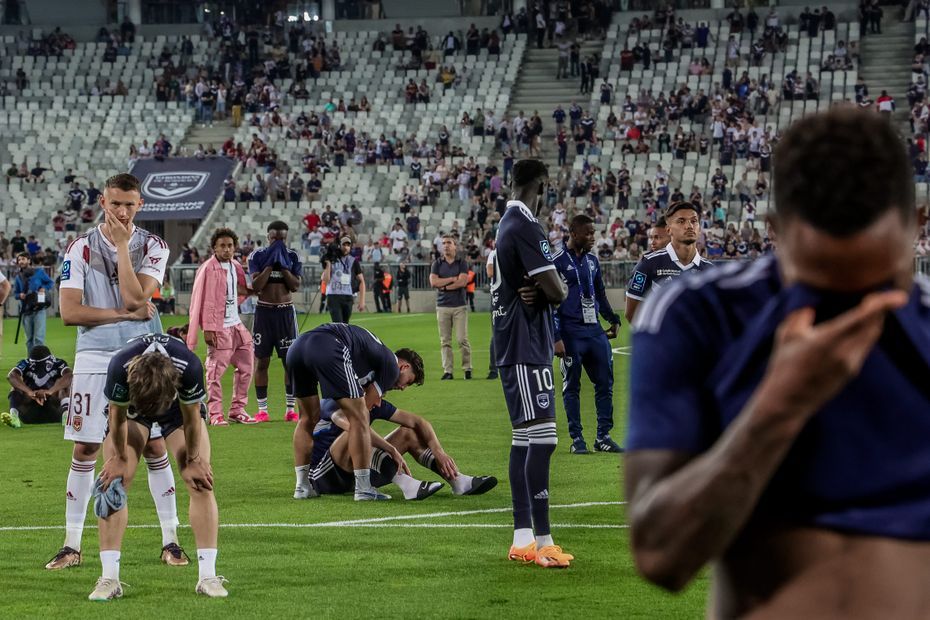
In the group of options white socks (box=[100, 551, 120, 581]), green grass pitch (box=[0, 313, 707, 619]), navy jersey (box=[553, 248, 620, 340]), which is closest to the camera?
green grass pitch (box=[0, 313, 707, 619])

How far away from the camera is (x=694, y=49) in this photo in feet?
178

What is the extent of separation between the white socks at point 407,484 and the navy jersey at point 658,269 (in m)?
2.28

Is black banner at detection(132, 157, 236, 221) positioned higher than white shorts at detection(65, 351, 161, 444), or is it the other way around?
white shorts at detection(65, 351, 161, 444)

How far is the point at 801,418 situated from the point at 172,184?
49624 mm

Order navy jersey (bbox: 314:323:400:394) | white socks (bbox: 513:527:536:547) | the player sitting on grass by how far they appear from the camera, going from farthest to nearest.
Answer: the player sitting on grass, navy jersey (bbox: 314:323:400:394), white socks (bbox: 513:527:536:547)

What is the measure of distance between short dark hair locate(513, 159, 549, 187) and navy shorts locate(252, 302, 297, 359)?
944 cm

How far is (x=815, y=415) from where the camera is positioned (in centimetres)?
202

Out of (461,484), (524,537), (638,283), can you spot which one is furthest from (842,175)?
(638,283)

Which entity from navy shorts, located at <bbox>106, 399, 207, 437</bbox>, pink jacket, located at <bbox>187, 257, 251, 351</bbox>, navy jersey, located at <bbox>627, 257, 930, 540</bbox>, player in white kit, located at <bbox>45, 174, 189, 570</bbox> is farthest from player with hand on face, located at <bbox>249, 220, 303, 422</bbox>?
navy jersey, located at <bbox>627, 257, 930, 540</bbox>

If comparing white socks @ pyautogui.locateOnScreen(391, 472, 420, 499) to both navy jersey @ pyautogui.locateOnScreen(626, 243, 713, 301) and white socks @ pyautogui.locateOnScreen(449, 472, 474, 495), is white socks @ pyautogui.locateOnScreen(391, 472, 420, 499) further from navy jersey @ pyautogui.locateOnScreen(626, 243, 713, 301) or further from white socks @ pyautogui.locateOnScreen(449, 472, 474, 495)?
navy jersey @ pyautogui.locateOnScreen(626, 243, 713, 301)

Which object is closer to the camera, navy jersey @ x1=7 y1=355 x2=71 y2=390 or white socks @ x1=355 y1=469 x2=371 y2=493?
white socks @ x1=355 y1=469 x2=371 y2=493

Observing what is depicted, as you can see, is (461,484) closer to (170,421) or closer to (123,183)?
(170,421)

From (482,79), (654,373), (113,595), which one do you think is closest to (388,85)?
(482,79)

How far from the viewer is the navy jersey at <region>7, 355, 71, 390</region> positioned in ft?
56.2
